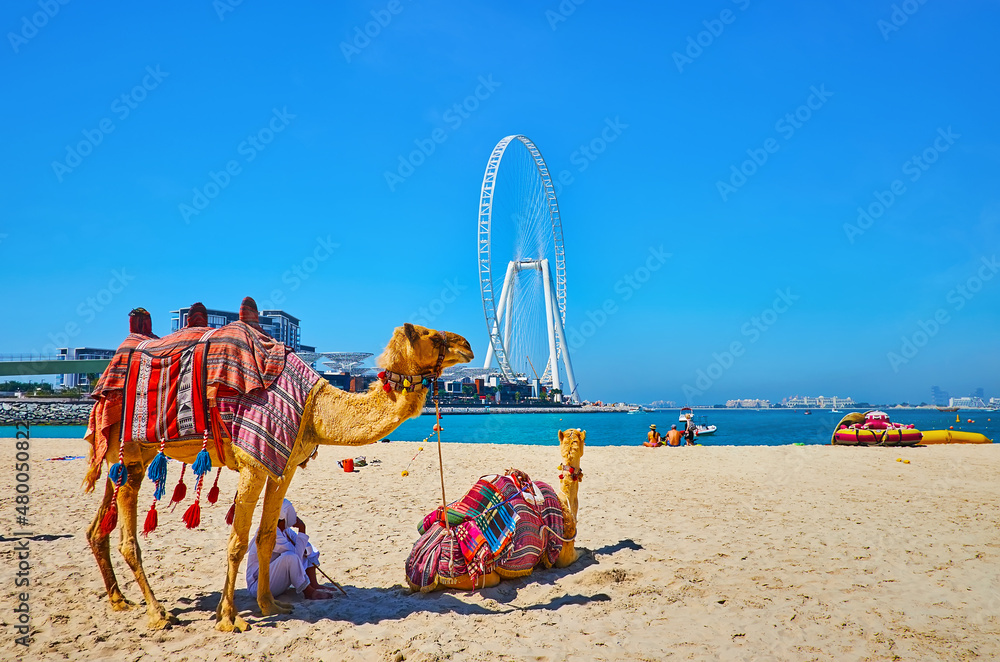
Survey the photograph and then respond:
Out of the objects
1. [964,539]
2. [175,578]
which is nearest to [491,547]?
[175,578]

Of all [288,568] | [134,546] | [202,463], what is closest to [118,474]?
[134,546]

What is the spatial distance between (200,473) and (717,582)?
164 inches

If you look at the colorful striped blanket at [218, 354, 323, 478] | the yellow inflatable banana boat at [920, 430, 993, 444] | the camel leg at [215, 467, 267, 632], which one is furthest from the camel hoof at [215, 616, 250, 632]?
the yellow inflatable banana boat at [920, 430, 993, 444]

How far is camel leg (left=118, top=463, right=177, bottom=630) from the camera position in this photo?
13.9 ft

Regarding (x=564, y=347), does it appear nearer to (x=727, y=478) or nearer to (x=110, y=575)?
(x=727, y=478)

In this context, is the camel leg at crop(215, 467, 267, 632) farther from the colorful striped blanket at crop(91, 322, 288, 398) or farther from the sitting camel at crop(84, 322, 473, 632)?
the colorful striped blanket at crop(91, 322, 288, 398)

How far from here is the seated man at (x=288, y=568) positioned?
4809 mm

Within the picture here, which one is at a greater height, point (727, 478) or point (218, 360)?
point (218, 360)

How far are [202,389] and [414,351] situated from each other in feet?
5.06

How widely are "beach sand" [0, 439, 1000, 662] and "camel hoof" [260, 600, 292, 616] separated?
0.07 metres

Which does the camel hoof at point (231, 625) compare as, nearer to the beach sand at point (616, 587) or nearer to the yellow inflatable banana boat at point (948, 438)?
the beach sand at point (616, 587)

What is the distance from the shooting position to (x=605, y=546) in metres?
6.31

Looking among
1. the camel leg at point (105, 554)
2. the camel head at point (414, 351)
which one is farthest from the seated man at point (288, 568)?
the camel head at point (414, 351)

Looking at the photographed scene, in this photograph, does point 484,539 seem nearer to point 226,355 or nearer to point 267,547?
point 267,547
